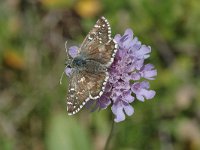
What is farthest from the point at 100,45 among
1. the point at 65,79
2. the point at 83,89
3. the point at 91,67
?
the point at 65,79

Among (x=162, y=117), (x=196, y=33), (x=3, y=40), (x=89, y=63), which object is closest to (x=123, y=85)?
(x=89, y=63)

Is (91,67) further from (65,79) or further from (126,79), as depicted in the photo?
(65,79)

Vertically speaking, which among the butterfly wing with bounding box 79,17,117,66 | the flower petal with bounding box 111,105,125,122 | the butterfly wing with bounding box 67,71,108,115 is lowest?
the flower petal with bounding box 111,105,125,122

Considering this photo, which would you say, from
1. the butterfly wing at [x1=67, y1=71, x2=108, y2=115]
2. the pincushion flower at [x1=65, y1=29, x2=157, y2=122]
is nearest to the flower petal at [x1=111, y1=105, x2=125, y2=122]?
the pincushion flower at [x1=65, y1=29, x2=157, y2=122]

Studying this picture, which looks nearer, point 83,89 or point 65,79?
point 83,89

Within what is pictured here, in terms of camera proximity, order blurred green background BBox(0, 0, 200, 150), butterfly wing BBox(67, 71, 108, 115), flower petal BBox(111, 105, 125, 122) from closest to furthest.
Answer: butterfly wing BBox(67, 71, 108, 115), flower petal BBox(111, 105, 125, 122), blurred green background BBox(0, 0, 200, 150)

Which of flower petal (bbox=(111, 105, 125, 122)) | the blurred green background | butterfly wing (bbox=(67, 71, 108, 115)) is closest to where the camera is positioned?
butterfly wing (bbox=(67, 71, 108, 115))

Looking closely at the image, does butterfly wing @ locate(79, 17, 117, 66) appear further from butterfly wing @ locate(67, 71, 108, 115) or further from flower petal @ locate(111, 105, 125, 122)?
flower petal @ locate(111, 105, 125, 122)
